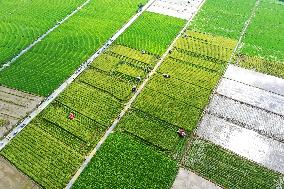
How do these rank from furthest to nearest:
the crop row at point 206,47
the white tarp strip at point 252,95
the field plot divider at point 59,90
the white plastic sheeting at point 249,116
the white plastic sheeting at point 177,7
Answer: the white plastic sheeting at point 177,7
the crop row at point 206,47
the white tarp strip at point 252,95
the white plastic sheeting at point 249,116
the field plot divider at point 59,90

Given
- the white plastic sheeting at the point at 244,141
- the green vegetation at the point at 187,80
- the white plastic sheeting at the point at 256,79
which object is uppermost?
the green vegetation at the point at 187,80

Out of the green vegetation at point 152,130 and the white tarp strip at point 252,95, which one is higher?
the green vegetation at point 152,130

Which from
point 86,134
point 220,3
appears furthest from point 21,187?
point 220,3

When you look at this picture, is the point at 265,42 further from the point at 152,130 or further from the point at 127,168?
the point at 127,168

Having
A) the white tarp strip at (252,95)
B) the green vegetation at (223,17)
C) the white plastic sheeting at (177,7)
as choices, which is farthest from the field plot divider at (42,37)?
the white tarp strip at (252,95)

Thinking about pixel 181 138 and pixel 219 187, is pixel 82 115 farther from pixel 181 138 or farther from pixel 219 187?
pixel 219 187

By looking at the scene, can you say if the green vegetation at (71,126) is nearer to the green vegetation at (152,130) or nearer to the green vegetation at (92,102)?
the green vegetation at (92,102)

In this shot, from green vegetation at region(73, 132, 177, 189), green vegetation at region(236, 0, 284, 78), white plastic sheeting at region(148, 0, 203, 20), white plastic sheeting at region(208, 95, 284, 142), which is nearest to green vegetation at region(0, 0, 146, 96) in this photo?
white plastic sheeting at region(148, 0, 203, 20)
